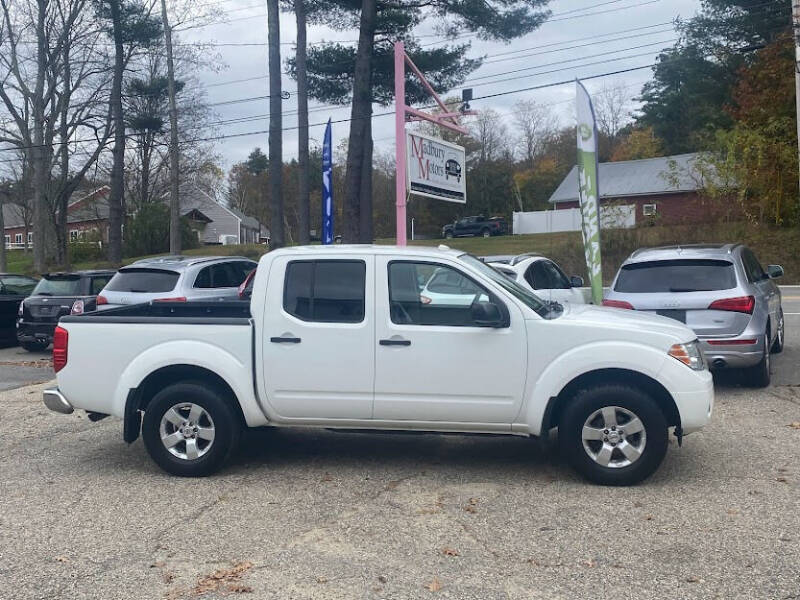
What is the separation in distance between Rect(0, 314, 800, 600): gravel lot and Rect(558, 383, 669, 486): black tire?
15 centimetres

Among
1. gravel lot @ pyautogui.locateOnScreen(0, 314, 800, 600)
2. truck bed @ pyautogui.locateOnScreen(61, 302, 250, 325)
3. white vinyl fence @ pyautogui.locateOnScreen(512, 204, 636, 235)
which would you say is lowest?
gravel lot @ pyautogui.locateOnScreen(0, 314, 800, 600)

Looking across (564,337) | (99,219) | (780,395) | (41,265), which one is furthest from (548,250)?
(99,219)

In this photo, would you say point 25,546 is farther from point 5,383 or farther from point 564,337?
point 5,383

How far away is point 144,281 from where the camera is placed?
13.3 m

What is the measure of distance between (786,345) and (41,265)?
109 ft

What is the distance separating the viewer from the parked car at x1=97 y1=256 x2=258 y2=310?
518 inches

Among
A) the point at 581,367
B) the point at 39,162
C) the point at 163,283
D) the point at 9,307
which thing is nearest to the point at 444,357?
the point at 581,367

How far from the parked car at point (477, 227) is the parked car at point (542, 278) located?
42.4 m

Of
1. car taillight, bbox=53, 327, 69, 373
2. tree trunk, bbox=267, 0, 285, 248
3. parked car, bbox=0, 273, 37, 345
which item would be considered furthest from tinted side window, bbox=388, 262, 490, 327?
tree trunk, bbox=267, 0, 285, 248

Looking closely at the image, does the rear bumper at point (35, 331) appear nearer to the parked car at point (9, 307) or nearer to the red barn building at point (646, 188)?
the parked car at point (9, 307)

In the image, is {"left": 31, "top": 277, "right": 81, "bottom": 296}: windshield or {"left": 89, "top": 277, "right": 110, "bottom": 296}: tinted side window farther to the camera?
{"left": 89, "top": 277, "right": 110, "bottom": 296}: tinted side window

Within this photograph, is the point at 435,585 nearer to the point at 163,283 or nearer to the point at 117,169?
the point at 163,283

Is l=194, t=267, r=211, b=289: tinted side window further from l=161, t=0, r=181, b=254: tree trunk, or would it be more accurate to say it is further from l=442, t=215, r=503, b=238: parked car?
l=442, t=215, r=503, b=238: parked car

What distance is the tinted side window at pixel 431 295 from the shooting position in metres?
6.38
